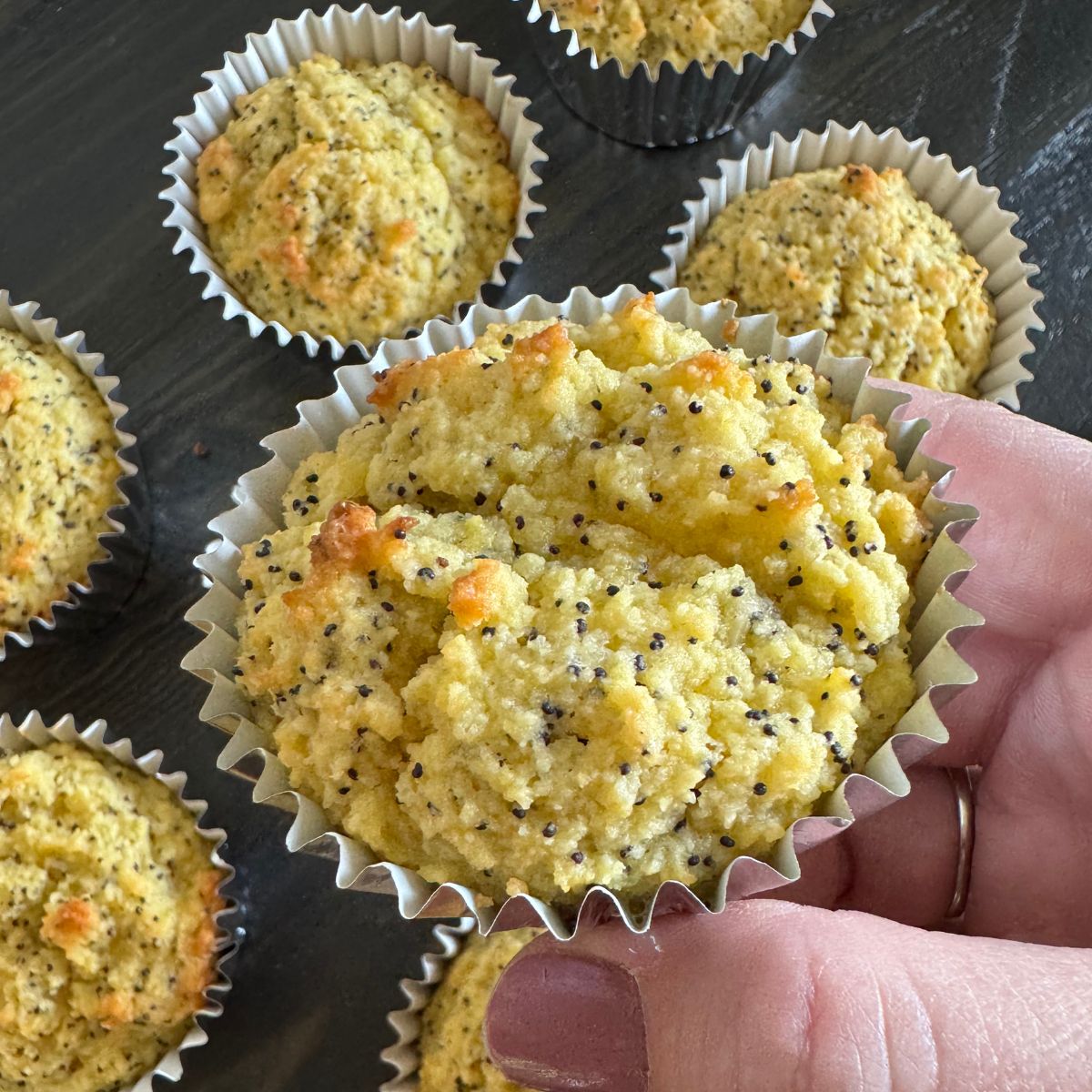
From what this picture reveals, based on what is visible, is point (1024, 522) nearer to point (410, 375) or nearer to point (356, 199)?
point (410, 375)

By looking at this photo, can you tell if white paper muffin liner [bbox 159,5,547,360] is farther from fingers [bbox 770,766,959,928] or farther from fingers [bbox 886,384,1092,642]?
fingers [bbox 770,766,959,928]

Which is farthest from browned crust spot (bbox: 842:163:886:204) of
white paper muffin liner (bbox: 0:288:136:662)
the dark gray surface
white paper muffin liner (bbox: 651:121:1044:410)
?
white paper muffin liner (bbox: 0:288:136:662)

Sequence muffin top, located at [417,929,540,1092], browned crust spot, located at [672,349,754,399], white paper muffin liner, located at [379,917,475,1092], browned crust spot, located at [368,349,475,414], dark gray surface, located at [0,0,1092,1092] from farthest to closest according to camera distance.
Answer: dark gray surface, located at [0,0,1092,1092] → white paper muffin liner, located at [379,917,475,1092] → muffin top, located at [417,929,540,1092] → browned crust spot, located at [368,349,475,414] → browned crust spot, located at [672,349,754,399]

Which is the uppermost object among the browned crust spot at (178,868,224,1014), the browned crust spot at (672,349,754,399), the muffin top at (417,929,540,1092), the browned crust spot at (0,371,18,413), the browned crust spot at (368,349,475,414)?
the browned crust spot at (0,371,18,413)

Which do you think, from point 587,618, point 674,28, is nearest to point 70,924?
point 587,618

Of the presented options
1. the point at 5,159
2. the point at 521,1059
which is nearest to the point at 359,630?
the point at 521,1059

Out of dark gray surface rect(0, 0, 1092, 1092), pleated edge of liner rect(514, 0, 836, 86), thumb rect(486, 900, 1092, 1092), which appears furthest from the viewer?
pleated edge of liner rect(514, 0, 836, 86)
